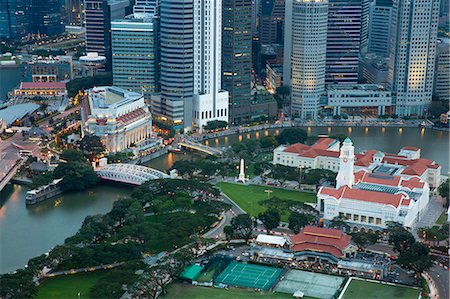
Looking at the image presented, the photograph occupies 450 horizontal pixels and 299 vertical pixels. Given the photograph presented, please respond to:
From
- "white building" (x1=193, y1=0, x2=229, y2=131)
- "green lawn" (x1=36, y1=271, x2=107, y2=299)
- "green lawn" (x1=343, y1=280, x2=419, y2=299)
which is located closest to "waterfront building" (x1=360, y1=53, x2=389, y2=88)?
"white building" (x1=193, y1=0, x2=229, y2=131)

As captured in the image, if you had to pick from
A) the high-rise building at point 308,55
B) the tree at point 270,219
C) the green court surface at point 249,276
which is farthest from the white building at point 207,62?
the green court surface at point 249,276

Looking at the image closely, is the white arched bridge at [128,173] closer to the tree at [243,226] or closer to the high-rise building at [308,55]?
the tree at [243,226]

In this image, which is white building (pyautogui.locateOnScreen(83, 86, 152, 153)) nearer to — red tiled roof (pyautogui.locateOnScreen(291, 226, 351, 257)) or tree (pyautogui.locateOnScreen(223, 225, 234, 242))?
tree (pyautogui.locateOnScreen(223, 225, 234, 242))

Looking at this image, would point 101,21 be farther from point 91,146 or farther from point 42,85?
point 91,146

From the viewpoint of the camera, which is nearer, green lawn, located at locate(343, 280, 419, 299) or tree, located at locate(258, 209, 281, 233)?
green lawn, located at locate(343, 280, 419, 299)

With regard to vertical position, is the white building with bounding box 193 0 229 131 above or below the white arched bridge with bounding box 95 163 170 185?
above

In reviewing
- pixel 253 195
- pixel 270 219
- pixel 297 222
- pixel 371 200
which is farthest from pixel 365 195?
pixel 253 195
